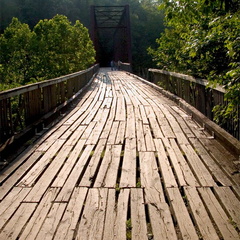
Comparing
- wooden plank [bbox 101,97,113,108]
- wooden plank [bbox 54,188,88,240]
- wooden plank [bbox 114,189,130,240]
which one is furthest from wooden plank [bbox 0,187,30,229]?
wooden plank [bbox 101,97,113,108]

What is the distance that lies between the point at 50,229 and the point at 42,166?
142 centimetres

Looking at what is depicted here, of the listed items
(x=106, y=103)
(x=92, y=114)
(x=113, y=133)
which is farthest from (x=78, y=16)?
(x=113, y=133)

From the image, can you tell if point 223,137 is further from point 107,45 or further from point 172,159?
point 107,45

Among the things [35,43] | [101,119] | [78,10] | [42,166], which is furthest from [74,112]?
[78,10]

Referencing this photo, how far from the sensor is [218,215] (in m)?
2.60

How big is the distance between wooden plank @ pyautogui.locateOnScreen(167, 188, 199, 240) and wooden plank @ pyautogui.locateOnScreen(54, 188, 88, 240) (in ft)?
2.27

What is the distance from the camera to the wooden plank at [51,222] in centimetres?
235

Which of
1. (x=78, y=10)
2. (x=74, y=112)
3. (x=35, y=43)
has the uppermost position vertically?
(x=78, y=10)

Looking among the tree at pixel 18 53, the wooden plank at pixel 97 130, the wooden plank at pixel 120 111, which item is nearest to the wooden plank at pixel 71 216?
the wooden plank at pixel 97 130

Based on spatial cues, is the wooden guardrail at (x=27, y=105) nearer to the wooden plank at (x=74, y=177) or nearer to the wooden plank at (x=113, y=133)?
the wooden plank at (x=74, y=177)

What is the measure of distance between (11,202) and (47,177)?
60cm

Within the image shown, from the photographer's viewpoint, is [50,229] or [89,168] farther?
[89,168]

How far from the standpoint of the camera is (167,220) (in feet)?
8.35

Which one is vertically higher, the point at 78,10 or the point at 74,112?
the point at 78,10
